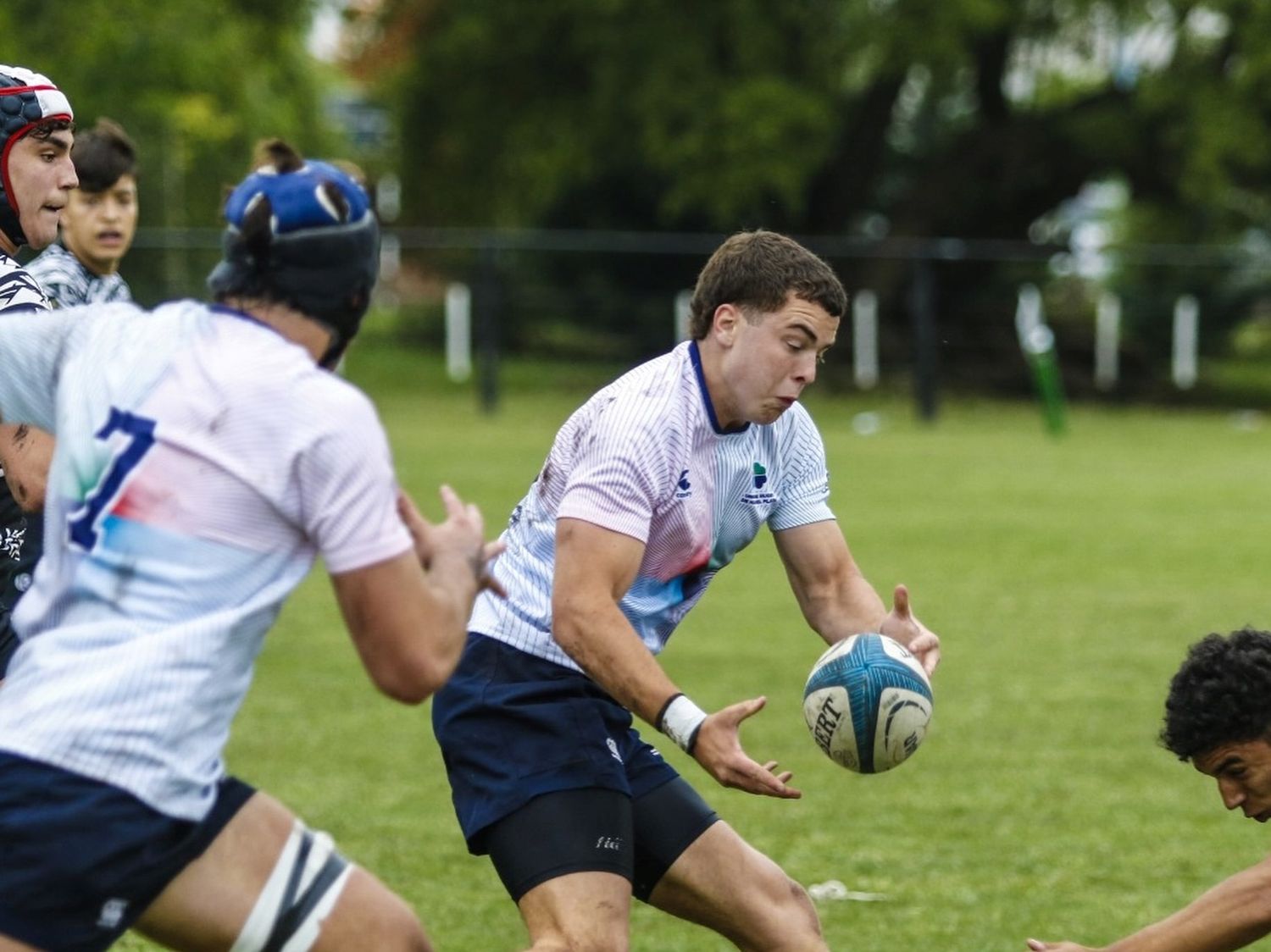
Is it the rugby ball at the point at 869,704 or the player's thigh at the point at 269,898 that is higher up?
the player's thigh at the point at 269,898

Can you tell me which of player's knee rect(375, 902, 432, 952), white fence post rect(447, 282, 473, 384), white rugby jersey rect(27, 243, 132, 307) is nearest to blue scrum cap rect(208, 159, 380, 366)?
player's knee rect(375, 902, 432, 952)

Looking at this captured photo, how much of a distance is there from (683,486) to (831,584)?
713 mm

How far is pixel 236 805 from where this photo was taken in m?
3.52

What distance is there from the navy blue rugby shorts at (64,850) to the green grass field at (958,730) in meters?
2.87

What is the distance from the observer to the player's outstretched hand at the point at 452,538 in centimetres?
358

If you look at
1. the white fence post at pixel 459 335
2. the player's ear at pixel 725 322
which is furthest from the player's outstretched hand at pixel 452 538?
the white fence post at pixel 459 335

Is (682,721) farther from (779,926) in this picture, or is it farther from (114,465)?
(114,465)

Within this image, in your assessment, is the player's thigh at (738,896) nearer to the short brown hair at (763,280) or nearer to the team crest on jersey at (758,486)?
the team crest on jersey at (758,486)

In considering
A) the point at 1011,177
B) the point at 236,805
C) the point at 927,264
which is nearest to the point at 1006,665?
the point at 236,805

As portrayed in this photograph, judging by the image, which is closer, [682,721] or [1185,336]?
[682,721]

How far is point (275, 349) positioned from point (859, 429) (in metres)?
23.1

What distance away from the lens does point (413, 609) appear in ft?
11.1

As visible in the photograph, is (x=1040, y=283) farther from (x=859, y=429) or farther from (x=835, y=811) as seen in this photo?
(x=835, y=811)

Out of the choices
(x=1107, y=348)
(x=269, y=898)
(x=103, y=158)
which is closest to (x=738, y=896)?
(x=269, y=898)
